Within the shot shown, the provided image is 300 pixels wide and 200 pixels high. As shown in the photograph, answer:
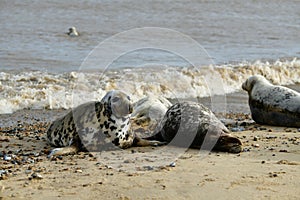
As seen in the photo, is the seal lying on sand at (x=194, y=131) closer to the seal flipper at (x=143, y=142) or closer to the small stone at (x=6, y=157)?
the seal flipper at (x=143, y=142)

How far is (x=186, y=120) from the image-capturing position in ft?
22.7

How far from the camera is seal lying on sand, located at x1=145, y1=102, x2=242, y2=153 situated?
6.51 m

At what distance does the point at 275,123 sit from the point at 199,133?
241cm

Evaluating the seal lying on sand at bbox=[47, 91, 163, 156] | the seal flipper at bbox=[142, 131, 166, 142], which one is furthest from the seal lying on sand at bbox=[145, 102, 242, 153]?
the seal lying on sand at bbox=[47, 91, 163, 156]

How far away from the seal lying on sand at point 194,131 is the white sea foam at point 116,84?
160 inches

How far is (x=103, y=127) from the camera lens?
658 cm

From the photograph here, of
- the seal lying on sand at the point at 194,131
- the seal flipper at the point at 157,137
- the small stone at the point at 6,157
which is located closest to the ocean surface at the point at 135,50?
the seal flipper at the point at 157,137

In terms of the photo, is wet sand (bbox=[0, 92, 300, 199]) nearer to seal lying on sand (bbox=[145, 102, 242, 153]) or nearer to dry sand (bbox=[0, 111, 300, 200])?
dry sand (bbox=[0, 111, 300, 200])

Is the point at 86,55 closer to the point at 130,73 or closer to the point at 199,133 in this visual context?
the point at 130,73

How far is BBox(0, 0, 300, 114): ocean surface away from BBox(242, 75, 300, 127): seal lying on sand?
3.21 meters

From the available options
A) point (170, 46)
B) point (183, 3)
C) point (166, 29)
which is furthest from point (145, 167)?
point (183, 3)

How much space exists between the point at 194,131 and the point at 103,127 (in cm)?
105

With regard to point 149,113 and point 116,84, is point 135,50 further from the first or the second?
point 149,113

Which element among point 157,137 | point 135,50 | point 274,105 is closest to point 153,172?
point 157,137
